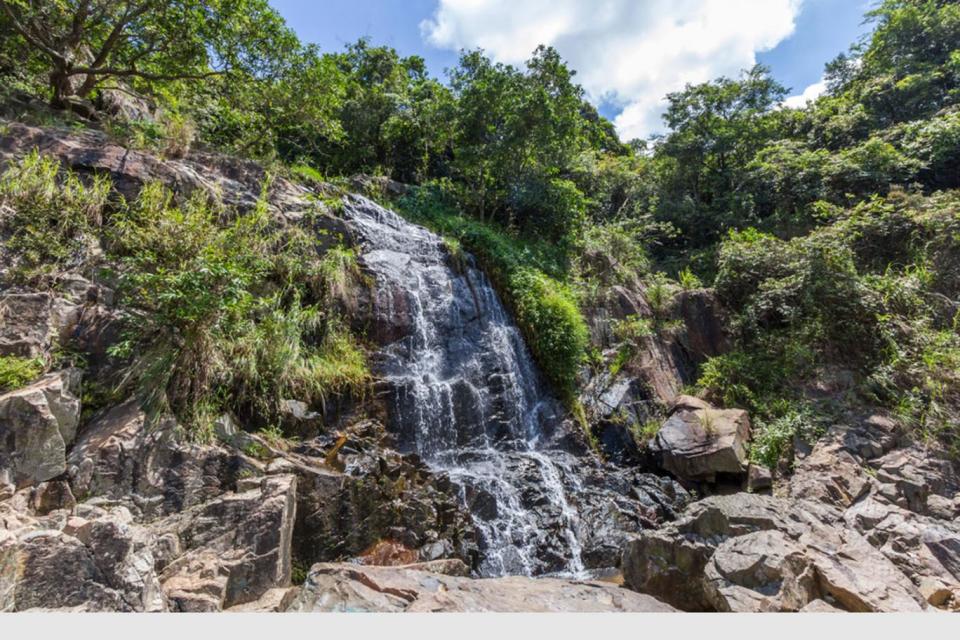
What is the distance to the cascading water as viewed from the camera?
17.8 ft

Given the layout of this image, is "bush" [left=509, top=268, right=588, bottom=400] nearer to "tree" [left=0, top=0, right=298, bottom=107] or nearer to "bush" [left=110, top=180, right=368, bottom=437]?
"bush" [left=110, top=180, right=368, bottom=437]

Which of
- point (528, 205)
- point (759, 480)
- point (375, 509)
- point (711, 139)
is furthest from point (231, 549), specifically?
point (711, 139)

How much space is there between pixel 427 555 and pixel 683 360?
7.67m

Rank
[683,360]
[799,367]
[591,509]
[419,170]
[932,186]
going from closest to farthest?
[591,509], [799,367], [683,360], [932,186], [419,170]

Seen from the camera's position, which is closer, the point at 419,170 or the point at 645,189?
the point at 419,170

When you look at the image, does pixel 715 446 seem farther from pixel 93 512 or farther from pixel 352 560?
pixel 93 512

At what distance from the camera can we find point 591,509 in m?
5.94

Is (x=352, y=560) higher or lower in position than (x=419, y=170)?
lower

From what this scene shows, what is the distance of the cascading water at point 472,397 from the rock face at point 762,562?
1.20 metres

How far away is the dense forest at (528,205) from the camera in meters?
5.53

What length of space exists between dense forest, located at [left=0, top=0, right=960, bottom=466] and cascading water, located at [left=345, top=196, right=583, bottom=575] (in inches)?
27.9

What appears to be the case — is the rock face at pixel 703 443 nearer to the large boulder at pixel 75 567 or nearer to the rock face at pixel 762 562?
the rock face at pixel 762 562

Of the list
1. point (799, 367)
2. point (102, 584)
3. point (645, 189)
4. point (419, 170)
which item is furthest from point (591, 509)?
point (645, 189)

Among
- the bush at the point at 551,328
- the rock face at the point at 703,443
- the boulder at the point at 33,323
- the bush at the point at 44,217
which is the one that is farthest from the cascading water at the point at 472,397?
the bush at the point at 44,217
